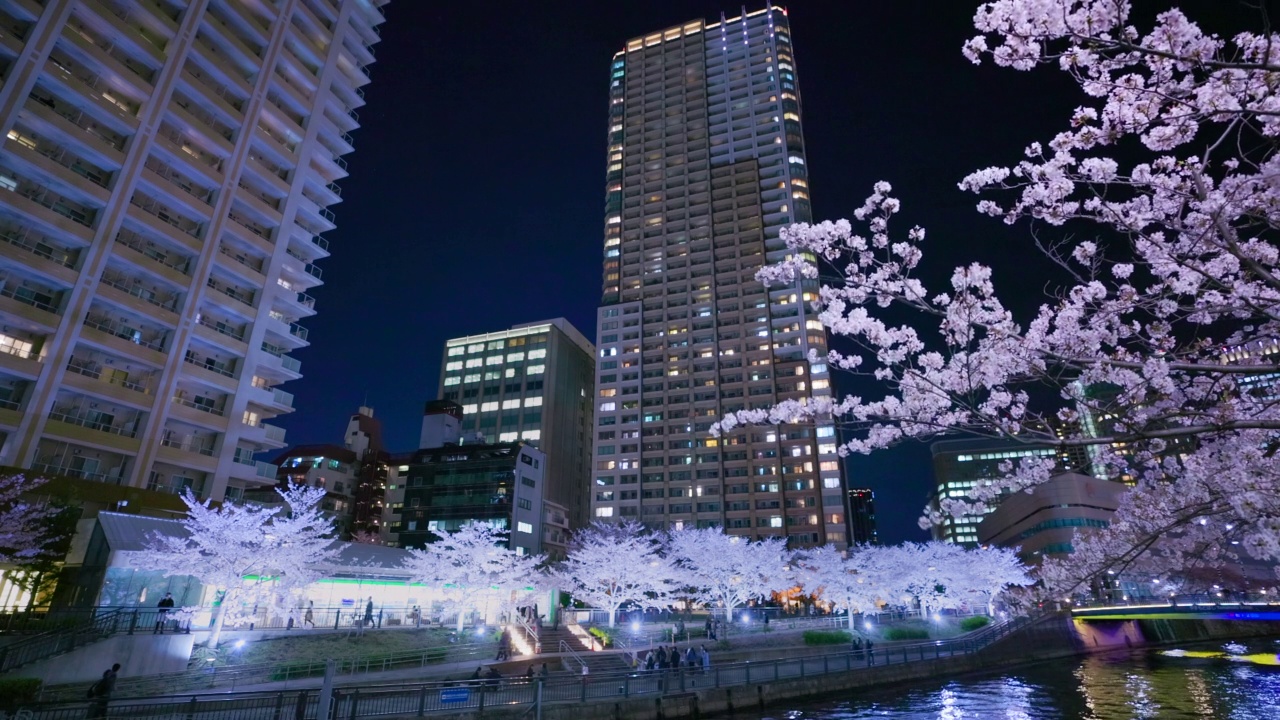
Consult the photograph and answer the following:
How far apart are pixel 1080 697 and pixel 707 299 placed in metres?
99.3

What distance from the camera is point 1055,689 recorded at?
32.2 meters

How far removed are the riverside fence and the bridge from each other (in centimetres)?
4211

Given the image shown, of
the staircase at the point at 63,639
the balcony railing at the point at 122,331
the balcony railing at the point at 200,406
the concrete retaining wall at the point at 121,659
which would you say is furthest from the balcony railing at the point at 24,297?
the concrete retaining wall at the point at 121,659

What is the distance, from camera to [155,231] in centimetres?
4109

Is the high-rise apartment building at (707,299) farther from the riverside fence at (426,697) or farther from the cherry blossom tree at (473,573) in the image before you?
the riverside fence at (426,697)

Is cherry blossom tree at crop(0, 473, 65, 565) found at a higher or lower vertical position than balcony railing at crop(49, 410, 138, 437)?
lower

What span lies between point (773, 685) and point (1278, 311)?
23.6 meters

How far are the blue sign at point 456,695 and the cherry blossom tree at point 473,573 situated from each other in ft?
74.0

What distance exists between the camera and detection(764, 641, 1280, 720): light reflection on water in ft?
79.7

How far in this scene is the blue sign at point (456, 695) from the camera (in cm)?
1777

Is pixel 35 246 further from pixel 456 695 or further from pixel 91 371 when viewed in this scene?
pixel 456 695

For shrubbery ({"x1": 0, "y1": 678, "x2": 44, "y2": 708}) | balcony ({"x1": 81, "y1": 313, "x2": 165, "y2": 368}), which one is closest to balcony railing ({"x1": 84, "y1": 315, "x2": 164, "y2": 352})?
balcony ({"x1": 81, "y1": 313, "x2": 165, "y2": 368})

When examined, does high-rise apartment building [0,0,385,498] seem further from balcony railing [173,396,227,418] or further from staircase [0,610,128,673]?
staircase [0,610,128,673]

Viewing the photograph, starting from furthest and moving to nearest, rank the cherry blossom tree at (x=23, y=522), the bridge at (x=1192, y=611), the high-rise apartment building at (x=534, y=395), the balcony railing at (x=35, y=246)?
the high-rise apartment building at (x=534, y=395), the bridge at (x=1192, y=611), the balcony railing at (x=35, y=246), the cherry blossom tree at (x=23, y=522)
